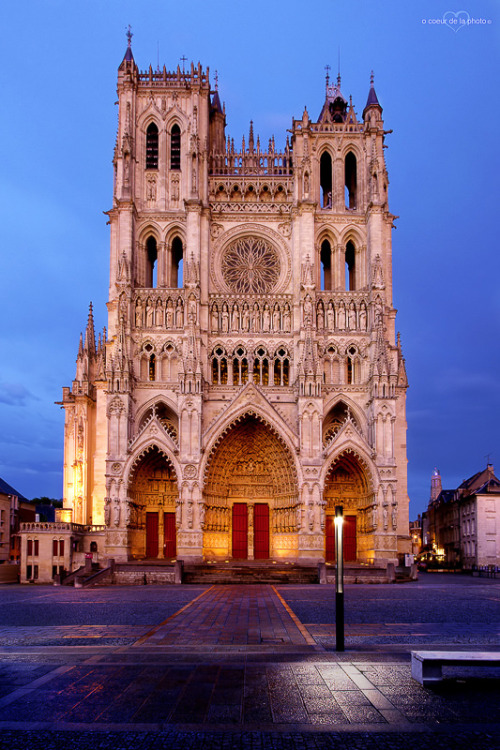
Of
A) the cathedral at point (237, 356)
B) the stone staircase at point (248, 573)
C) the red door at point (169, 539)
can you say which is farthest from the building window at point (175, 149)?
the stone staircase at point (248, 573)

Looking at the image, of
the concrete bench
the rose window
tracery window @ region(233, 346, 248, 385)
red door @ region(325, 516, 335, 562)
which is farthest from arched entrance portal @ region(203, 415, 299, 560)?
the concrete bench

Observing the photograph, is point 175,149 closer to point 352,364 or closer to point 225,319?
point 225,319

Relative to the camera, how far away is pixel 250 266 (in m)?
47.5

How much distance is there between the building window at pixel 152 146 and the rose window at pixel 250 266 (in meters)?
7.72

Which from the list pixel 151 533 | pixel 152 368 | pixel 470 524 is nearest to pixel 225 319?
pixel 152 368

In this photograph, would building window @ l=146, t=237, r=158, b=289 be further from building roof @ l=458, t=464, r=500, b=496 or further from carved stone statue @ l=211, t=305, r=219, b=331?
building roof @ l=458, t=464, r=500, b=496

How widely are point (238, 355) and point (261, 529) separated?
1101 centimetres

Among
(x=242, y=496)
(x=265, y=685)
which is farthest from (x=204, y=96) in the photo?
(x=265, y=685)

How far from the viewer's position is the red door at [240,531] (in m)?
44.6

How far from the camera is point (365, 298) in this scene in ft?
150

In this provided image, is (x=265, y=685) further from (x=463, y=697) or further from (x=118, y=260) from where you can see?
(x=118, y=260)

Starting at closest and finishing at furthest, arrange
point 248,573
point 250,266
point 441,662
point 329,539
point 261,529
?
point 441,662
point 248,573
point 261,529
point 329,539
point 250,266

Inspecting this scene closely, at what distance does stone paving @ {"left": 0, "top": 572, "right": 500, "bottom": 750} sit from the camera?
7484 mm

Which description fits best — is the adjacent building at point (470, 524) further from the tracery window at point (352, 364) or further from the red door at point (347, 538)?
the tracery window at point (352, 364)
